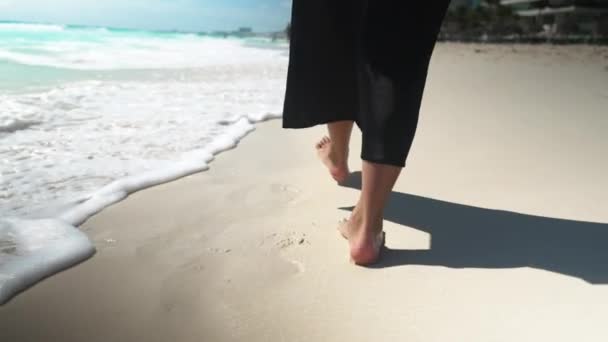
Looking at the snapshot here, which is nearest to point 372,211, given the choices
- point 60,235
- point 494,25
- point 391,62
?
point 391,62

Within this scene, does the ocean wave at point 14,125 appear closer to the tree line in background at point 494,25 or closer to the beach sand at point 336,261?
the beach sand at point 336,261

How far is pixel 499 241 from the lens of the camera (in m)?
1.46

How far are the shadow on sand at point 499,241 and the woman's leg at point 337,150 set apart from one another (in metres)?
0.29

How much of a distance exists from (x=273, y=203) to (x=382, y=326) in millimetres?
824

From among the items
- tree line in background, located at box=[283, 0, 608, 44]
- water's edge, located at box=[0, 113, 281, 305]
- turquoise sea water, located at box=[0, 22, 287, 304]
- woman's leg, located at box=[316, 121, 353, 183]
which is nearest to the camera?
water's edge, located at box=[0, 113, 281, 305]

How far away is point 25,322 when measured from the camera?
1.05 meters

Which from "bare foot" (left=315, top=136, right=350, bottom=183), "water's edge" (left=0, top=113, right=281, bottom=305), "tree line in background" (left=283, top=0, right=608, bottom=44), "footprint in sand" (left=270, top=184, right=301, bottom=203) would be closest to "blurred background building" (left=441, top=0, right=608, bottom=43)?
"tree line in background" (left=283, top=0, right=608, bottom=44)

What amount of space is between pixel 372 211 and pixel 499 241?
1.45ft

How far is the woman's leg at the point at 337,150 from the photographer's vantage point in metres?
1.85

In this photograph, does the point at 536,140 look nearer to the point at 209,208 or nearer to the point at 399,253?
the point at 399,253

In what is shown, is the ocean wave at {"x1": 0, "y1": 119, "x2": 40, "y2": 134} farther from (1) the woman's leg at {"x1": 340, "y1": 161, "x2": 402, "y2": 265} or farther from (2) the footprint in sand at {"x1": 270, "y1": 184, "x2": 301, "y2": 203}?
(1) the woman's leg at {"x1": 340, "y1": 161, "x2": 402, "y2": 265}

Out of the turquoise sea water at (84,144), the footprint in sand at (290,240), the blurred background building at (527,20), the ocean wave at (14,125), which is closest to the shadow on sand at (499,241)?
the footprint in sand at (290,240)

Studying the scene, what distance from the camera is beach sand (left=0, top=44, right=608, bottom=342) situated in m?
1.05

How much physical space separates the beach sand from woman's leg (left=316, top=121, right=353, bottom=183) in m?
0.07
